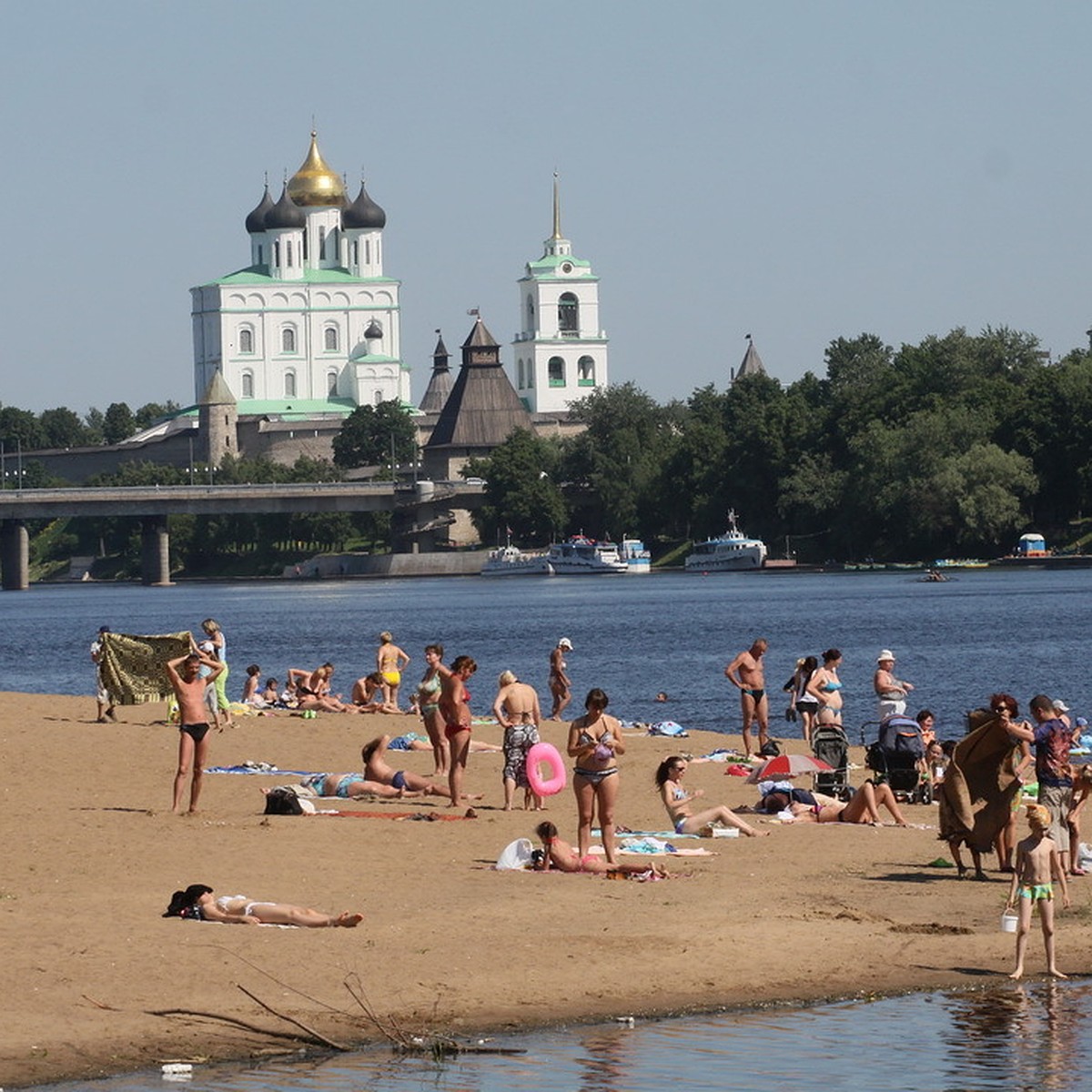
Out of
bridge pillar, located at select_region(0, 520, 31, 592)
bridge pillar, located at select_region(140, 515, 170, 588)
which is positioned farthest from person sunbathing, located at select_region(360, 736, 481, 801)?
bridge pillar, located at select_region(140, 515, 170, 588)

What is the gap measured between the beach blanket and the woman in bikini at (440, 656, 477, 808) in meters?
5.02

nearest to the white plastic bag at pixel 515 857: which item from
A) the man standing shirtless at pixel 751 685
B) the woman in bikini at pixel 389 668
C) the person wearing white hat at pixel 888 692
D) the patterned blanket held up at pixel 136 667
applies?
the person wearing white hat at pixel 888 692

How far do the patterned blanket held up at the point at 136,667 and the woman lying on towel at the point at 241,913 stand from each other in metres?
15.3

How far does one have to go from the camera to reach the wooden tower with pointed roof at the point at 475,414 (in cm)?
18125

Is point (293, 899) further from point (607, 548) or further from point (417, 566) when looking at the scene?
point (417, 566)

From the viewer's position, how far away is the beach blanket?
1875cm

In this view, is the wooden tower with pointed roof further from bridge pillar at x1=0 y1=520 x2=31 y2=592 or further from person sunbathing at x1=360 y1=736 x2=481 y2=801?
person sunbathing at x1=360 y1=736 x2=481 y2=801

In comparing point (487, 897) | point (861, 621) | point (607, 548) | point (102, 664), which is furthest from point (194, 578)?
point (487, 897)

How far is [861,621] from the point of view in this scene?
74312mm

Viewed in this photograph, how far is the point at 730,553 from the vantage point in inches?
5276

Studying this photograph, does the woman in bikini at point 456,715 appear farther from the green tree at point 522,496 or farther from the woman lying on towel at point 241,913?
the green tree at point 522,496

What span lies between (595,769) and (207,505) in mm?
125839

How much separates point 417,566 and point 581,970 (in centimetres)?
13749

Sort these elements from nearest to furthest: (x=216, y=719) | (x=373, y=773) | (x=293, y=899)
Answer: (x=293, y=899)
(x=373, y=773)
(x=216, y=719)
